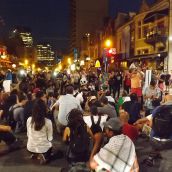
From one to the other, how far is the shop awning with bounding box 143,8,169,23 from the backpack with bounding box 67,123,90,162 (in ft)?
79.2

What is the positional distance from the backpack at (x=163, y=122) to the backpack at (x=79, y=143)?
1511 millimetres

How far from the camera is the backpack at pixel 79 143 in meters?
6.60

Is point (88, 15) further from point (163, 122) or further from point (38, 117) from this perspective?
point (163, 122)

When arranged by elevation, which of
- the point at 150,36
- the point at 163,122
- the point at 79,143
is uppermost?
the point at 150,36

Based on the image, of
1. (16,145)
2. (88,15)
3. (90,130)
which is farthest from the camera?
(88,15)

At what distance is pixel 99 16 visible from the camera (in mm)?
113562

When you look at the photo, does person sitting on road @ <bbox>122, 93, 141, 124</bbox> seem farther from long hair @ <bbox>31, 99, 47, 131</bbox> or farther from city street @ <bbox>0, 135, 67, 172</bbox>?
long hair @ <bbox>31, 99, 47, 131</bbox>

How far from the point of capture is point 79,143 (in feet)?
21.7

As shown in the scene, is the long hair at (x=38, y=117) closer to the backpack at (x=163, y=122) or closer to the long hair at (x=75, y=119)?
the long hair at (x=75, y=119)

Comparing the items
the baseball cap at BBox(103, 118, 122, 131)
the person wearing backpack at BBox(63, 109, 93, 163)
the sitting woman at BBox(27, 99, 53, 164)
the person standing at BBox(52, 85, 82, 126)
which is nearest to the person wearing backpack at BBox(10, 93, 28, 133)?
the person standing at BBox(52, 85, 82, 126)

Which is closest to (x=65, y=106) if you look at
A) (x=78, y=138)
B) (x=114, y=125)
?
(x=78, y=138)

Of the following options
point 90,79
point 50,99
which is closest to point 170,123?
point 50,99

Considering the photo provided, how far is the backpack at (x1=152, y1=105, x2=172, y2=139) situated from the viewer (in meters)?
7.12

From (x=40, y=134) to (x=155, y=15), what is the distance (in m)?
24.9
